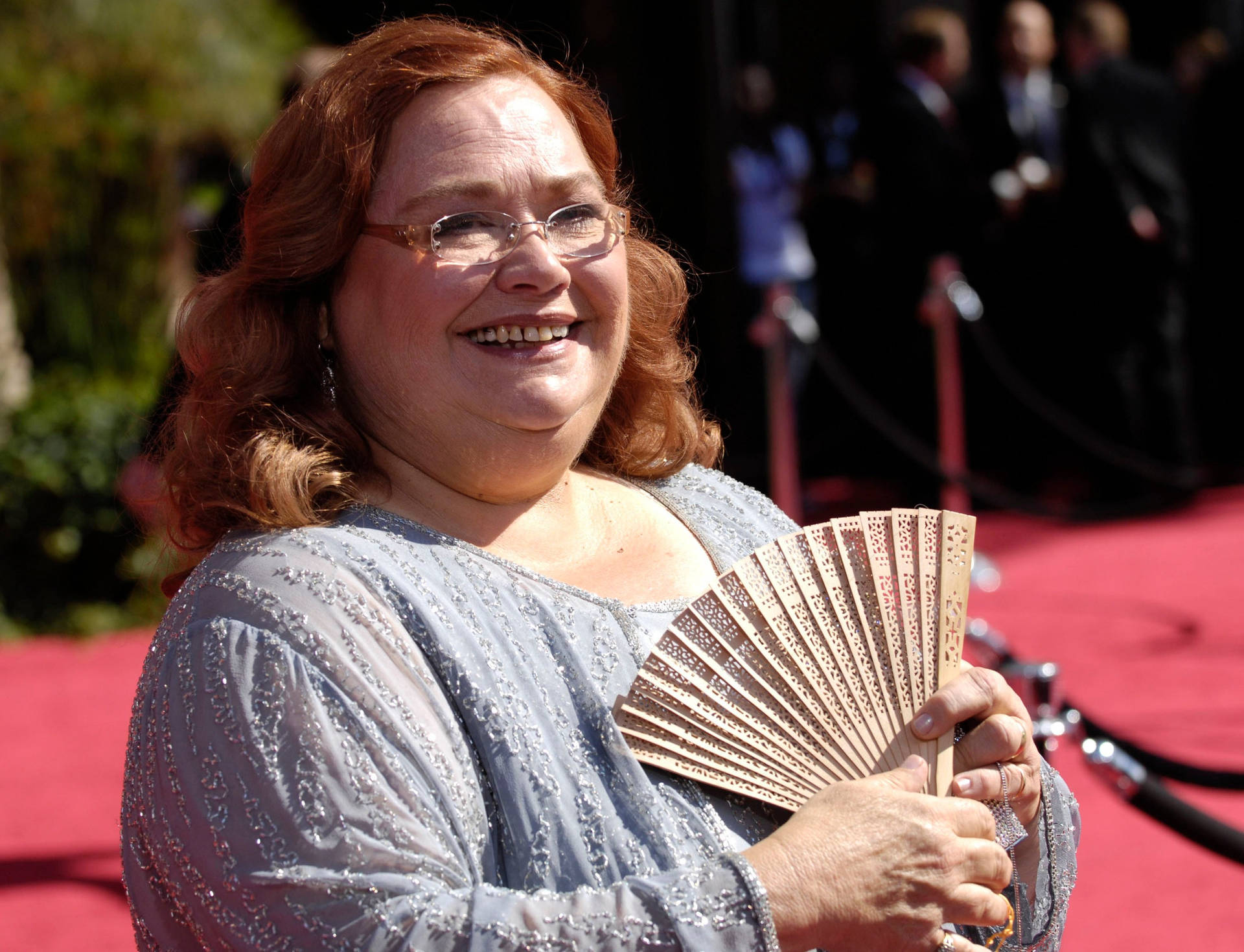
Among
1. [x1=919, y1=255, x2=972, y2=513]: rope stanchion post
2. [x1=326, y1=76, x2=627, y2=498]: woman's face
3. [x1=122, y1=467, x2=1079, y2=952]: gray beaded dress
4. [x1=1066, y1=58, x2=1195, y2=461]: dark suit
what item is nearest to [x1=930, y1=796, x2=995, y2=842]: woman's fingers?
[x1=122, y1=467, x2=1079, y2=952]: gray beaded dress

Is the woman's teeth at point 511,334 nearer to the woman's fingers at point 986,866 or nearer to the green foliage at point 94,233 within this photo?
the woman's fingers at point 986,866

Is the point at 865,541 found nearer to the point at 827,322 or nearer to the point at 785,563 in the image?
the point at 785,563

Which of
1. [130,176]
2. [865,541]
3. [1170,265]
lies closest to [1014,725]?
[865,541]

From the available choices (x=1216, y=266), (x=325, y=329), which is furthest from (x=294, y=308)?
(x=1216, y=266)

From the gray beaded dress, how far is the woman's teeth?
26cm

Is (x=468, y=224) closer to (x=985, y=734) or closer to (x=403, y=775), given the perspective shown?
(x=403, y=775)

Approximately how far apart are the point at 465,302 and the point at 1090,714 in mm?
3405

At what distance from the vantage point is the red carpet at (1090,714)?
3500 mm

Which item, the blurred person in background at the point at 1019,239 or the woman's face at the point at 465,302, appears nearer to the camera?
the woman's face at the point at 465,302

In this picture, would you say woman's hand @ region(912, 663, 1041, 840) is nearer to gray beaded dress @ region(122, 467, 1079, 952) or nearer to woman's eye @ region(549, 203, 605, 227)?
gray beaded dress @ region(122, 467, 1079, 952)

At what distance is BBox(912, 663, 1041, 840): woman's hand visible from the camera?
1.72 m

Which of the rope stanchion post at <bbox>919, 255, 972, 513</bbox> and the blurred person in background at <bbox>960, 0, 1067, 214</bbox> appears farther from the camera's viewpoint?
the blurred person in background at <bbox>960, 0, 1067, 214</bbox>

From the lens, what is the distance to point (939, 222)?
7.07m

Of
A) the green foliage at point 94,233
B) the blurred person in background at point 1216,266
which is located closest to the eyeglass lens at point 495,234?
the green foliage at point 94,233
